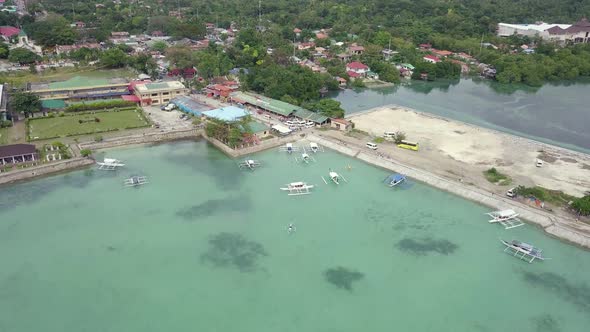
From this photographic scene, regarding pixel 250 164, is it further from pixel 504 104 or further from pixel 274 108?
pixel 504 104

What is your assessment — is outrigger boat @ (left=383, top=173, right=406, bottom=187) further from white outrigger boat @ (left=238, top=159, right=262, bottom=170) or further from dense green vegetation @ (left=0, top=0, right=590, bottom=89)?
dense green vegetation @ (left=0, top=0, right=590, bottom=89)

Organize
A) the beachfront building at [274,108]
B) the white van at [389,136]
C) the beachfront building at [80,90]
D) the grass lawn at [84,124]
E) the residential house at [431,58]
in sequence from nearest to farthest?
the white van at [389,136] < the grass lawn at [84,124] < the beachfront building at [274,108] < the beachfront building at [80,90] < the residential house at [431,58]

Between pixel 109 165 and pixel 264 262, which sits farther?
pixel 109 165

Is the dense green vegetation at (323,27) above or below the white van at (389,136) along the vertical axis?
above

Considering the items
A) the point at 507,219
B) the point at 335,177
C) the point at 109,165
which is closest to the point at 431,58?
the point at 335,177

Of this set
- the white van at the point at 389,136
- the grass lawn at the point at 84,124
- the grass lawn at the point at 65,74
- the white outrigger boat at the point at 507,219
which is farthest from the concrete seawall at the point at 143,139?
the white outrigger boat at the point at 507,219

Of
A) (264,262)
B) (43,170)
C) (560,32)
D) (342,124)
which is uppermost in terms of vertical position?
(560,32)

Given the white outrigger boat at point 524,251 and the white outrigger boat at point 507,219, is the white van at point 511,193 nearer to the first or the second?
the white outrigger boat at point 507,219
